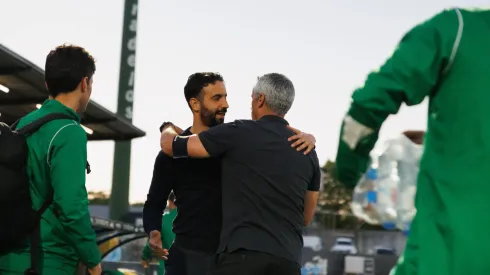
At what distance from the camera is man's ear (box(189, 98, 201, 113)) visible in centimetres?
580

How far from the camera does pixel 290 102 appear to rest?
4922mm

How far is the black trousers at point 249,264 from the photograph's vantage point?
4.48m

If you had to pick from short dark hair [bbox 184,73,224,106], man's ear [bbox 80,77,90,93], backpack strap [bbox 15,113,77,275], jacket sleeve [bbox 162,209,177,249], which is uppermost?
short dark hair [bbox 184,73,224,106]

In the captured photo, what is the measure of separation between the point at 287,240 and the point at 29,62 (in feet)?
25.4

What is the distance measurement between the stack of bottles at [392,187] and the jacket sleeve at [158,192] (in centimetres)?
248

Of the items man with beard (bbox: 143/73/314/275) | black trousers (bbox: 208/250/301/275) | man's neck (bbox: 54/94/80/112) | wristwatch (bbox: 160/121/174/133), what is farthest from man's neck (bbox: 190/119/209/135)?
man's neck (bbox: 54/94/80/112)

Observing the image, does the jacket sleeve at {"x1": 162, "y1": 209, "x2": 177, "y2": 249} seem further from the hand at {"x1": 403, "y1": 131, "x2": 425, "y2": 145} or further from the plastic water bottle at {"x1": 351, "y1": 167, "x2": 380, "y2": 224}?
the hand at {"x1": 403, "y1": 131, "x2": 425, "y2": 145}

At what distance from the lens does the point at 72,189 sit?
408 cm

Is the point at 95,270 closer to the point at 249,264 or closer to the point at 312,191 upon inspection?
the point at 249,264

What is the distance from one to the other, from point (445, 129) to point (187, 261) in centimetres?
275

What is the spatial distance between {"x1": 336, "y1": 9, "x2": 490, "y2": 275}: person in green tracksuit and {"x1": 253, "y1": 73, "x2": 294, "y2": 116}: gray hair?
6.32ft

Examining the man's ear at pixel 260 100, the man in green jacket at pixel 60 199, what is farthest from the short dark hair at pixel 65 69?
the man's ear at pixel 260 100

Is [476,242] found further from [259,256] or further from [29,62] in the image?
[29,62]

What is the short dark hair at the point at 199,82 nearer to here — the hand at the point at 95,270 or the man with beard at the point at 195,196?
the man with beard at the point at 195,196
